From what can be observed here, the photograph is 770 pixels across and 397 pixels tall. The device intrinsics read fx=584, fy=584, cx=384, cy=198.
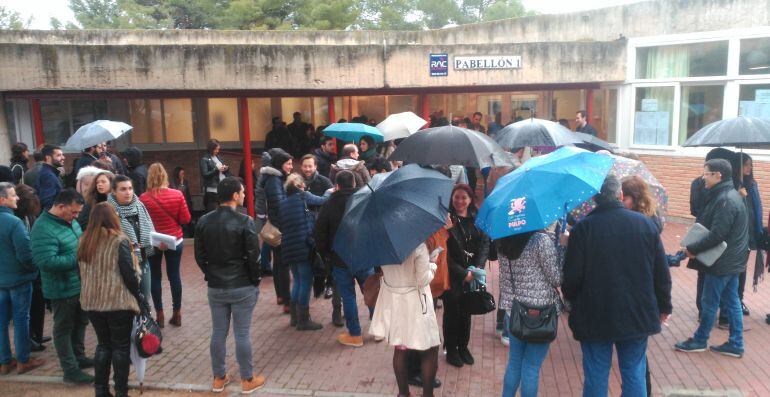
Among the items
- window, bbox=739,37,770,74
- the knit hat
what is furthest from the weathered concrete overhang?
the knit hat

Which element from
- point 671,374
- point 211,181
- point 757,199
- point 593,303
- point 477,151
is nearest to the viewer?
point 593,303

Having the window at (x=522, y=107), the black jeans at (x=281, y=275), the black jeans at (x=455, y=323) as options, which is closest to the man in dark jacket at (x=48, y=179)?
the black jeans at (x=281, y=275)

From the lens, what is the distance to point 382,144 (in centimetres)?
953

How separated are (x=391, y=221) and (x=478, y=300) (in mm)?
1418

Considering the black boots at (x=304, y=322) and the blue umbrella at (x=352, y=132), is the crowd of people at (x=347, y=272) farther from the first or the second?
the blue umbrella at (x=352, y=132)

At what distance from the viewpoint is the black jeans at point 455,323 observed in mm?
5000

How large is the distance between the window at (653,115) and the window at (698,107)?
0.68ft

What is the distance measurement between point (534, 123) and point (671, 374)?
302cm

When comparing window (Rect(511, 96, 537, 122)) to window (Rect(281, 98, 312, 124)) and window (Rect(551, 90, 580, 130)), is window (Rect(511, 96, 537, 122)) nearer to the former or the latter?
window (Rect(551, 90, 580, 130))

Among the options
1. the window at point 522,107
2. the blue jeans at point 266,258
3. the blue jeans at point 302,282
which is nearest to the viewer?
the blue jeans at point 302,282

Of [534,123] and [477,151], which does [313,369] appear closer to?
[477,151]

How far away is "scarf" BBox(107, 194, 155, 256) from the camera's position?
5508mm

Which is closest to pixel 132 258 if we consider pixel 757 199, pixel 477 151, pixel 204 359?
pixel 204 359

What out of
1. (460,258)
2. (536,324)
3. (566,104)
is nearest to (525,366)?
(536,324)
